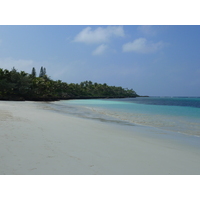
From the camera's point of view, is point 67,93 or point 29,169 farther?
point 67,93

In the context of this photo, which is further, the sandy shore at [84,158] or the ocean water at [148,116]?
the ocean water at [148,116]

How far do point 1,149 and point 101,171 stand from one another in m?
2.61

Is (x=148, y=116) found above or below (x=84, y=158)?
below

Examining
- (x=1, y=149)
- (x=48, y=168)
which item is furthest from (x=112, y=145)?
(x=1, y=149)

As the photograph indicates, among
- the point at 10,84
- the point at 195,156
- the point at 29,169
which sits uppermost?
the point at 10,84

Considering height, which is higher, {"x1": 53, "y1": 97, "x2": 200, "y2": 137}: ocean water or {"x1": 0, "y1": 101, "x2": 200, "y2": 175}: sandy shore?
{"x1": 0, "y1": 101, "x2": 200, "y2": 175}: sandy shore

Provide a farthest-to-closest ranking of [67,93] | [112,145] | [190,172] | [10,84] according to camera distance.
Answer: [67,93] → [10,84] → [112,145] → [190,172]

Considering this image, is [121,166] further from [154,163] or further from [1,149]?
[1,149]

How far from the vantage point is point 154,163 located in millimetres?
4262

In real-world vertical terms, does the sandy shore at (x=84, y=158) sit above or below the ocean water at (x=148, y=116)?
above

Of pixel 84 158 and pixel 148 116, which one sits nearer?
pixel 84 158

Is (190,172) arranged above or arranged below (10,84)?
below

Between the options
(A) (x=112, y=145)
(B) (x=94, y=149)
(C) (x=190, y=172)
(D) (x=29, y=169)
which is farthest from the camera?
(A) (x=112, y=145)

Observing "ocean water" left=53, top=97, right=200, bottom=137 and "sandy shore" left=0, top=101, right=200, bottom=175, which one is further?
"ocean water" left=53, top=97, right=200, bottom=137
